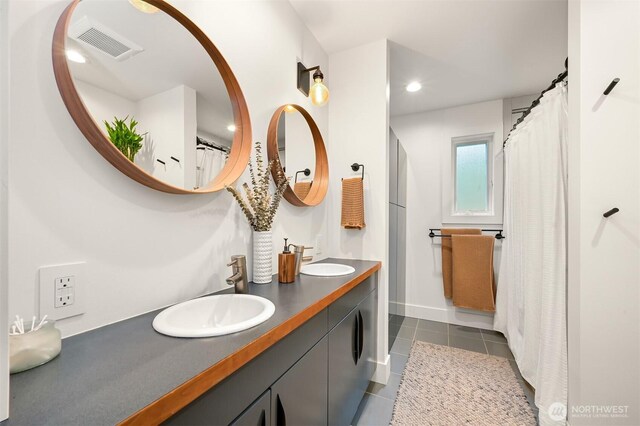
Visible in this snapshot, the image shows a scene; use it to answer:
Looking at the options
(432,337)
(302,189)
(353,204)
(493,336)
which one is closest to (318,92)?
(302,189)

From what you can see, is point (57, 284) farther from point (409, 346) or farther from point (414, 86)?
point (414, 86)

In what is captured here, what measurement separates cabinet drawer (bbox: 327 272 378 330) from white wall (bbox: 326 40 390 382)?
0.35 meters

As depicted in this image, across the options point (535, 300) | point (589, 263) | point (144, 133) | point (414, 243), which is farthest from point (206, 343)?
point (414, 243)

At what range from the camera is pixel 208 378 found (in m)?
0.52

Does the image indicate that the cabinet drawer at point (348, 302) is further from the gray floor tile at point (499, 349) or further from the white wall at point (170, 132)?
the gray floor tile at point (499, 349)

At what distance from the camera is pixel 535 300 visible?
1.66m

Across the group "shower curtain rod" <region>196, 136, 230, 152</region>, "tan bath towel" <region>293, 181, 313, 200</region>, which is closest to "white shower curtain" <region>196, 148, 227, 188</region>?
"shower curtain rod" <region>196, 136, 230, 152</region>

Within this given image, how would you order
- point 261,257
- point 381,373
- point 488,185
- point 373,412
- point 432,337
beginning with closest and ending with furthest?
1. point 261,257
2. point 373,412
3. point 381,373
4. point 432,337
5. point 488,185

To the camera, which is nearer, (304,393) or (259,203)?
(304,393)

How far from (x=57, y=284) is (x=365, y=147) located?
1831mm

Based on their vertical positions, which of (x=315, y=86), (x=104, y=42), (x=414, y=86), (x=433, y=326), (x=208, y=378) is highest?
(x=414, y=86)

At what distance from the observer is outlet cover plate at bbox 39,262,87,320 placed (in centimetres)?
62

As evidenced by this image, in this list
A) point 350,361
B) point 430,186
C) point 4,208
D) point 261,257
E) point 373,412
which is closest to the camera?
point 4,208

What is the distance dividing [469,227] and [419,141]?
119cm
